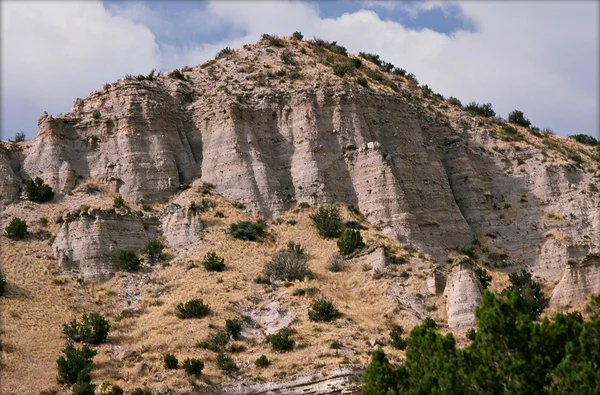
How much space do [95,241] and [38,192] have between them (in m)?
5.89

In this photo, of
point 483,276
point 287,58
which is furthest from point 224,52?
point 483,276

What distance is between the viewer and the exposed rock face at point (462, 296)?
132ft

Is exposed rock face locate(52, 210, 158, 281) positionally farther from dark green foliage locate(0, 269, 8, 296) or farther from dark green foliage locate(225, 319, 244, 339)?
dark green foliage locate(225, 319, 244, 339)

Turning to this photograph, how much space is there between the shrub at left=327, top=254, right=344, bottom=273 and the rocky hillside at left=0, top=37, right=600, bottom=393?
314 millimetres

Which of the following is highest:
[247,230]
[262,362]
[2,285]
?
[247,230]

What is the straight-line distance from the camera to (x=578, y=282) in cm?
4288

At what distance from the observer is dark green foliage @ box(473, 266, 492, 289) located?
1674 inches

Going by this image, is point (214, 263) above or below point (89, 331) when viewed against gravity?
above

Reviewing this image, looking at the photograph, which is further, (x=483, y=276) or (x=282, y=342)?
(x=483, y=276)

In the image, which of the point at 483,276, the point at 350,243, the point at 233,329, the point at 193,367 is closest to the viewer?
the point at 193,367

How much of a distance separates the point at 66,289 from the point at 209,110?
633 inches

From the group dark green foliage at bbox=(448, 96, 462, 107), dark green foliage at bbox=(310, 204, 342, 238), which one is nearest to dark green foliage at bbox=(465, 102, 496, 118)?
dark green foliage at bbox=(448, 96, 462, 107)

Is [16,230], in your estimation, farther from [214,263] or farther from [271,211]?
[271,211]

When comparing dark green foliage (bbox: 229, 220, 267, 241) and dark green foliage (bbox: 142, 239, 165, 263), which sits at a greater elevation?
dark green foliage (bbox: 229, 220, 267, 241)
